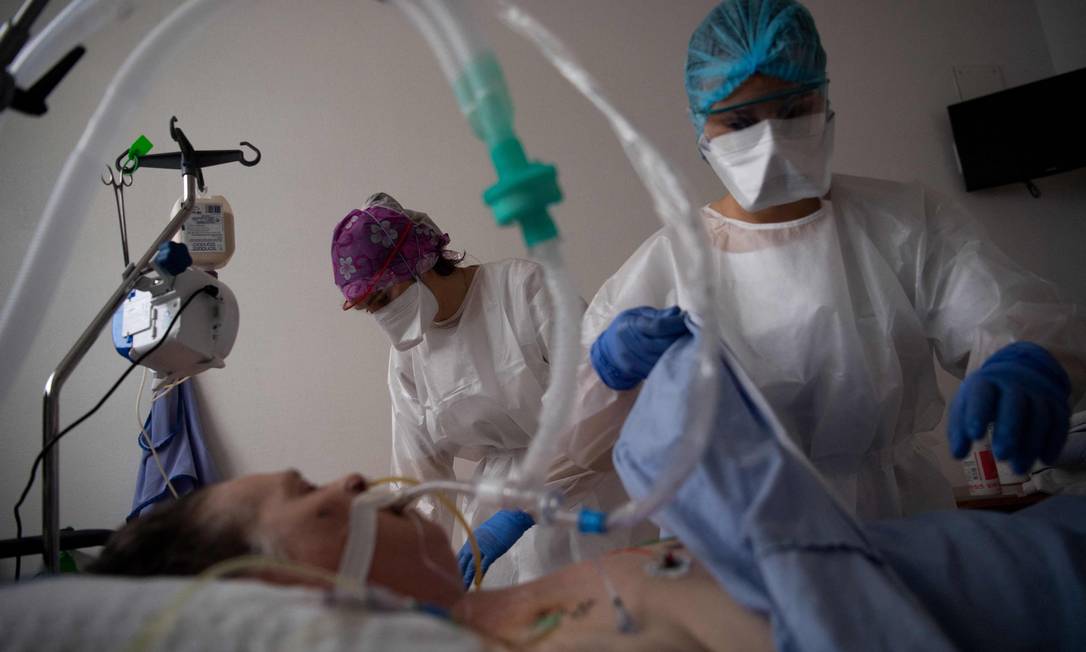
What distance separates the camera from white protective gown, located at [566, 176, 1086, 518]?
121 cm

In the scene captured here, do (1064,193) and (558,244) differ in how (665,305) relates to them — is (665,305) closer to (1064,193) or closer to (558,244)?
(558,244)

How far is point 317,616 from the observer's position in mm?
592

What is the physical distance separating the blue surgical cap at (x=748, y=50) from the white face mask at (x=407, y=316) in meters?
0.79

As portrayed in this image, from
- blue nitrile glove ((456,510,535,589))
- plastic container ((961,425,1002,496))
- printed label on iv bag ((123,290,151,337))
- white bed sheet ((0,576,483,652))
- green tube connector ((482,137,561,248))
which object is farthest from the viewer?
plastic container ((961,425,1002,496))

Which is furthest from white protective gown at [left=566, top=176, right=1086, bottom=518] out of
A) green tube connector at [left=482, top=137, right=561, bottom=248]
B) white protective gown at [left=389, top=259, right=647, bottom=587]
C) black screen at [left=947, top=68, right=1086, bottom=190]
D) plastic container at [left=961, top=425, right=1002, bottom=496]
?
black screen at [left=947, top=68, right=1086, bottom=190]

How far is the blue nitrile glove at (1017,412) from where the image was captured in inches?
36.6

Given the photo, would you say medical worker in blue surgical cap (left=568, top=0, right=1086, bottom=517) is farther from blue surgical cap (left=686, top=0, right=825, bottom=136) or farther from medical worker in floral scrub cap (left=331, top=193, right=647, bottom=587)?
medical worker in floral scrub cap (left=331, top=193, right=647, bottom=587)

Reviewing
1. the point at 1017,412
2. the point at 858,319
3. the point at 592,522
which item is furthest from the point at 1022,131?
the point at 592,522

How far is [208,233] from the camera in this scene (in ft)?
4.71

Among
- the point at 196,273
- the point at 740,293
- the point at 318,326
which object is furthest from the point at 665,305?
the point at 318,326

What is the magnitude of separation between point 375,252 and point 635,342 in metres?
0.85

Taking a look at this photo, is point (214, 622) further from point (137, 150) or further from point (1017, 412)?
point (137, 150)

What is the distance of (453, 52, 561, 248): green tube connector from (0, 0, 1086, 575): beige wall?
5.87 ft

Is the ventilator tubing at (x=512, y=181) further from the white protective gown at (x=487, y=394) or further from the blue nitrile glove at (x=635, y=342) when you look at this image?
the white protective gown at (x=487, y=394)
